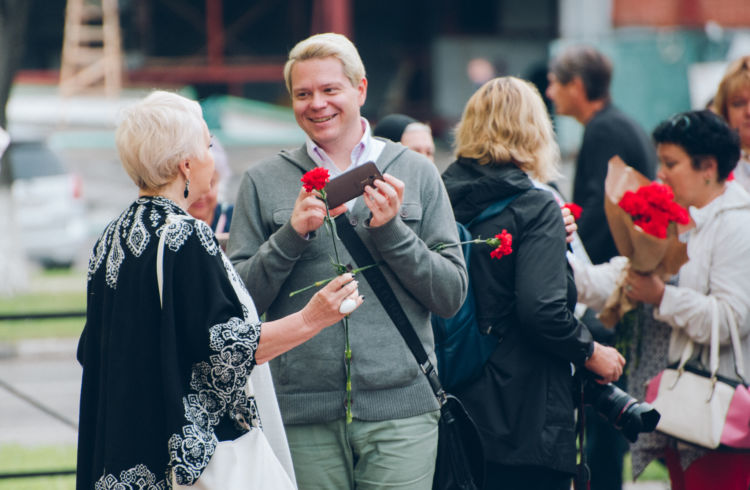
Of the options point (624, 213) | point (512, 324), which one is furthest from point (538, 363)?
point (624, 213)

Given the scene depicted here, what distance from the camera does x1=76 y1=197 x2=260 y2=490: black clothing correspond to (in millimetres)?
2416

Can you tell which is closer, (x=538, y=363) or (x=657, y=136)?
(x=538, y=363)

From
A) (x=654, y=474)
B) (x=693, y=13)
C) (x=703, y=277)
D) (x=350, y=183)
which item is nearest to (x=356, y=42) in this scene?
(x=693, y=13)

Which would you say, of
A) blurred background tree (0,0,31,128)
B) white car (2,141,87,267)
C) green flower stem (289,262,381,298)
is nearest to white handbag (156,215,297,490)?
green flower stem (289,262,381,298)

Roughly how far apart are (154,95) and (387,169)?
815 mm

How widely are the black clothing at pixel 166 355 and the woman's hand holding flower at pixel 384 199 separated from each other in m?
0.52

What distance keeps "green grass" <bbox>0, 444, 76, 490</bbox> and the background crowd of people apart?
2180 mm

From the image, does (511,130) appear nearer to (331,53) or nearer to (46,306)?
(331,53)

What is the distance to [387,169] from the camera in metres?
3.06

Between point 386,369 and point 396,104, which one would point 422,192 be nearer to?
point 386,369

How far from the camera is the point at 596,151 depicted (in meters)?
5.18

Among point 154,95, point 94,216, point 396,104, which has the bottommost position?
point 94,216

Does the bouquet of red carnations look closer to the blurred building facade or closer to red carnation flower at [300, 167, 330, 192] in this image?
red carnation flower at [300, 167, 330, 192]

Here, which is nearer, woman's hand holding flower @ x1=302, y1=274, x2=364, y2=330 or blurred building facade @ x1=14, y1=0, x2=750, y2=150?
woman's hand holding flower @ x1=302, y1=274, x2=364, y2=330
